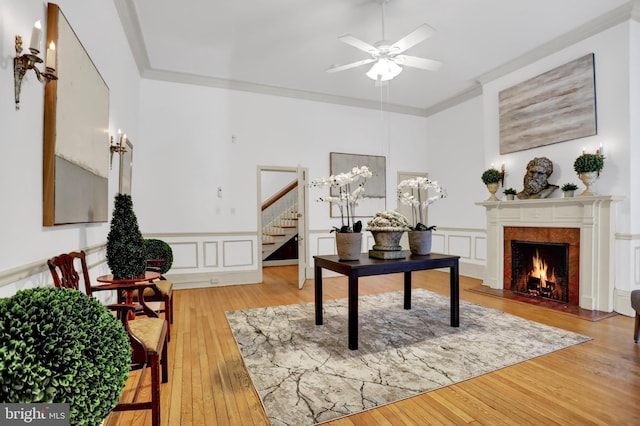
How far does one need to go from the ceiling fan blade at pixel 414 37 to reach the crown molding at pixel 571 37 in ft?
8.19

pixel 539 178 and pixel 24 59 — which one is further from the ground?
pixel 24 59

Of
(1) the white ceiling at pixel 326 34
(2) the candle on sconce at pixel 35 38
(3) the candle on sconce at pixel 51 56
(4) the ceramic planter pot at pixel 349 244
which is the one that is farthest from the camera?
(1) the white ceiling at pixel 326 34

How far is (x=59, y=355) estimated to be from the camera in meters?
0.95

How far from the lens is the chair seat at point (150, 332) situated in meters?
1.85

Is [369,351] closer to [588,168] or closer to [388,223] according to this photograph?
[388,223]

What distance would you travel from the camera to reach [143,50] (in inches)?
178

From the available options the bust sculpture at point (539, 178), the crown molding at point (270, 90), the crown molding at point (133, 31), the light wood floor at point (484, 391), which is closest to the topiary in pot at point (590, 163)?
the bust sculpture at point (539, 178)

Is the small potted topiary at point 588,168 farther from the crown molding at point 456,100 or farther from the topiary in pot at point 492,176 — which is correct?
the crown molding at point 456,100

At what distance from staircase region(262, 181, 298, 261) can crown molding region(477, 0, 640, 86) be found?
16.4 ft

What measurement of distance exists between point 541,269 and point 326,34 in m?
4.31

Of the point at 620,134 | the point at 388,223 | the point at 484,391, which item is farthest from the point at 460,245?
the point at 484,391

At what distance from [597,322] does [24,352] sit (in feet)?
15.3

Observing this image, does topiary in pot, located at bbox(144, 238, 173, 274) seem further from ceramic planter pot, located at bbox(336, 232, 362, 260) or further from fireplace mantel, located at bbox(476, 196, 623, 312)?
fireplace mantel, located at bbox(476, 196, 623, 312)

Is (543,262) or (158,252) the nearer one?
(158,252)
